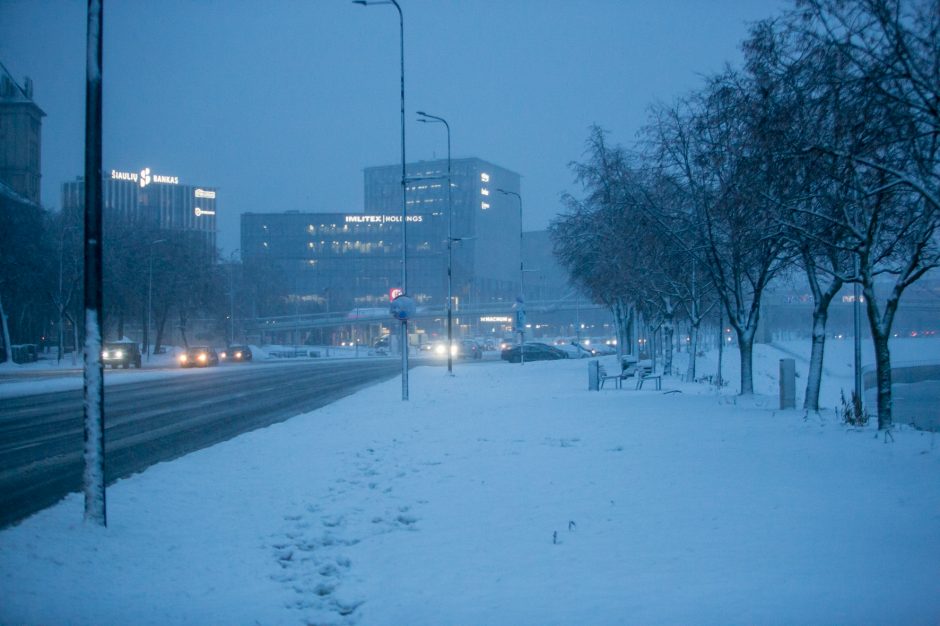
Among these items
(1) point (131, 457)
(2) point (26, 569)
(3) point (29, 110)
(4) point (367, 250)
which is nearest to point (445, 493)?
(2) point (26, 569)

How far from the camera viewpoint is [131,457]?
1116 cm

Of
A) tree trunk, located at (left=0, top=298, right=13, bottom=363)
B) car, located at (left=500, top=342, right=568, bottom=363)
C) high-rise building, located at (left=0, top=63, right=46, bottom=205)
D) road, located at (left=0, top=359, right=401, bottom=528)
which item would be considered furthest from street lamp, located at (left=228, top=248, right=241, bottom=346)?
road, located at (left=0, top=359, right=401, bottom=528)

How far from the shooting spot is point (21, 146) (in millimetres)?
55844

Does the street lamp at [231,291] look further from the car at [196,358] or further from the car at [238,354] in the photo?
the car at [196,358]

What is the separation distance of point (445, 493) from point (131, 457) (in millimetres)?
5947

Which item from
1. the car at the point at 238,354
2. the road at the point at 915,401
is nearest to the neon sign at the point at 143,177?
the car at the point at 238,354

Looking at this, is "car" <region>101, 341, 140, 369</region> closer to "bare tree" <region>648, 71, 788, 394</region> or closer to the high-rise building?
the high-rise building

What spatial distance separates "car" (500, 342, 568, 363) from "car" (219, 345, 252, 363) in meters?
26.5

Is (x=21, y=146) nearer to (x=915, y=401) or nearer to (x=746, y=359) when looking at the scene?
(x=746, y=359)

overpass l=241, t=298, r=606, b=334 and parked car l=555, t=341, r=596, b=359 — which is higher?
overpass l=241, t=298, r=606, b=334

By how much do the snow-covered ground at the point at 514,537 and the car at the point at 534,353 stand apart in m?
38.8

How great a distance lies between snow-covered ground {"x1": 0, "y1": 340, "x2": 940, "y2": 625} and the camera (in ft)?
16.4

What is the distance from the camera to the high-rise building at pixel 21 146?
50.0 metres

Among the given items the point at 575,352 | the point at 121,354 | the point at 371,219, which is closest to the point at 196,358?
the point at 121,354
